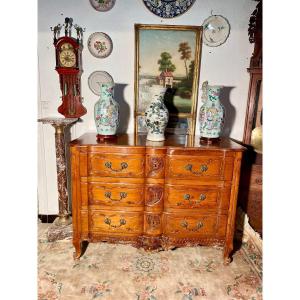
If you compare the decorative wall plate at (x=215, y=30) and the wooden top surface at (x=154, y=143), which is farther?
the decorative wall plate at (x=215, y=30)

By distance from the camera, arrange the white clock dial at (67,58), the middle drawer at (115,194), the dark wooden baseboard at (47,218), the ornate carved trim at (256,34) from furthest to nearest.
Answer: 1. the dark wooden baseboard at (47,218)
2. the white clock dial at (67,58)
3. the ornate carved trim at (256,34)
4. the middle drawer at (115,194)

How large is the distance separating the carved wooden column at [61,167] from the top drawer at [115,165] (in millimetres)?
621

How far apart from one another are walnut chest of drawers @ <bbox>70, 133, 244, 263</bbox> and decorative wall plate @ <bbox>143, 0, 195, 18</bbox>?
4.40 feet

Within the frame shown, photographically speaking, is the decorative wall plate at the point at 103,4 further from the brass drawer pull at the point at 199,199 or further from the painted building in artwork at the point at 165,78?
the brass drawer pull at the point at 199,199

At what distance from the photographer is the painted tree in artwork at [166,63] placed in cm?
254

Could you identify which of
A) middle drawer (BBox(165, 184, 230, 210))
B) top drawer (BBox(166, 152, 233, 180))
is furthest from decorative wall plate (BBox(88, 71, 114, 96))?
middle drawer (BBox(165, 184, 230, 210))

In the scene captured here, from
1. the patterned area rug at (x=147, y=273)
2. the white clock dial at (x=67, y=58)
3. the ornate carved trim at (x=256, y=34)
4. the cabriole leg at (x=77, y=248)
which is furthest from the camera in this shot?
the white clock dial at (x=67, y=58)

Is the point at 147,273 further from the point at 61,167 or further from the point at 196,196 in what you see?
the point at 61,167

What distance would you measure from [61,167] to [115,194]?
82 cm

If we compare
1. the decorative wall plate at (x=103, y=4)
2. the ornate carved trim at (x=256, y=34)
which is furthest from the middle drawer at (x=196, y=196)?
the decorative wall plate at (x=103, y=4)

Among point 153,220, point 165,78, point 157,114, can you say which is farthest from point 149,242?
point 165,78
